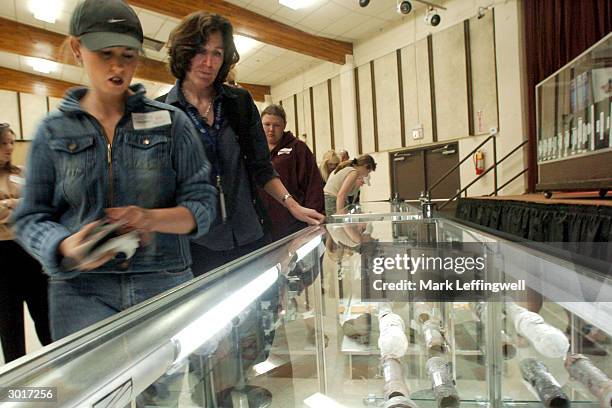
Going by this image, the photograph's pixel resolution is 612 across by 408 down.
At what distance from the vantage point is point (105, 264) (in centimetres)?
75

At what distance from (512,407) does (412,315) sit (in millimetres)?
254

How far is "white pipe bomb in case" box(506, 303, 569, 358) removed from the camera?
0.65 metres

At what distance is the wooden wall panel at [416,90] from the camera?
22.9ft

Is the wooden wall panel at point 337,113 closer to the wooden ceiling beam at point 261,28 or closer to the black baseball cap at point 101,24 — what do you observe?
the wooden ceiling beam at point 261,28

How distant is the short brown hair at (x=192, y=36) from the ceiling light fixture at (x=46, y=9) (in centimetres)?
540

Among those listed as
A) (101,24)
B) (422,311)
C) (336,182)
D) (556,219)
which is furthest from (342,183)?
(101,24)

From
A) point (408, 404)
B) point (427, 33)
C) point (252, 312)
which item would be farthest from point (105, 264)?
point (427, 33)

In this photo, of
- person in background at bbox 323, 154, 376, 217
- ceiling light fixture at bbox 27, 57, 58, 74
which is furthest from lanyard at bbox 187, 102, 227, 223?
ceiling light fixture at bbox 27, 57, 58, 74

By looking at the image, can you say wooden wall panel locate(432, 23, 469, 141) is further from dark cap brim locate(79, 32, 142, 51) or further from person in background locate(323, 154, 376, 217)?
dark cap brim locate(79, 32, 142, 51)

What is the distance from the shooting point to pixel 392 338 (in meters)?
1.01

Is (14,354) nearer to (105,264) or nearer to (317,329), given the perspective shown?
(105,264)

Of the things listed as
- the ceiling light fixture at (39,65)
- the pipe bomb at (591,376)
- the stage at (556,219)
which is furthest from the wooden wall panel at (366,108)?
the pipe bomb at (591,376)

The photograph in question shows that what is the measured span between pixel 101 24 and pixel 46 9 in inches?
236

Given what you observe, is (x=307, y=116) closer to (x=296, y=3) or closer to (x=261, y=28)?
(x=261, y=28)
